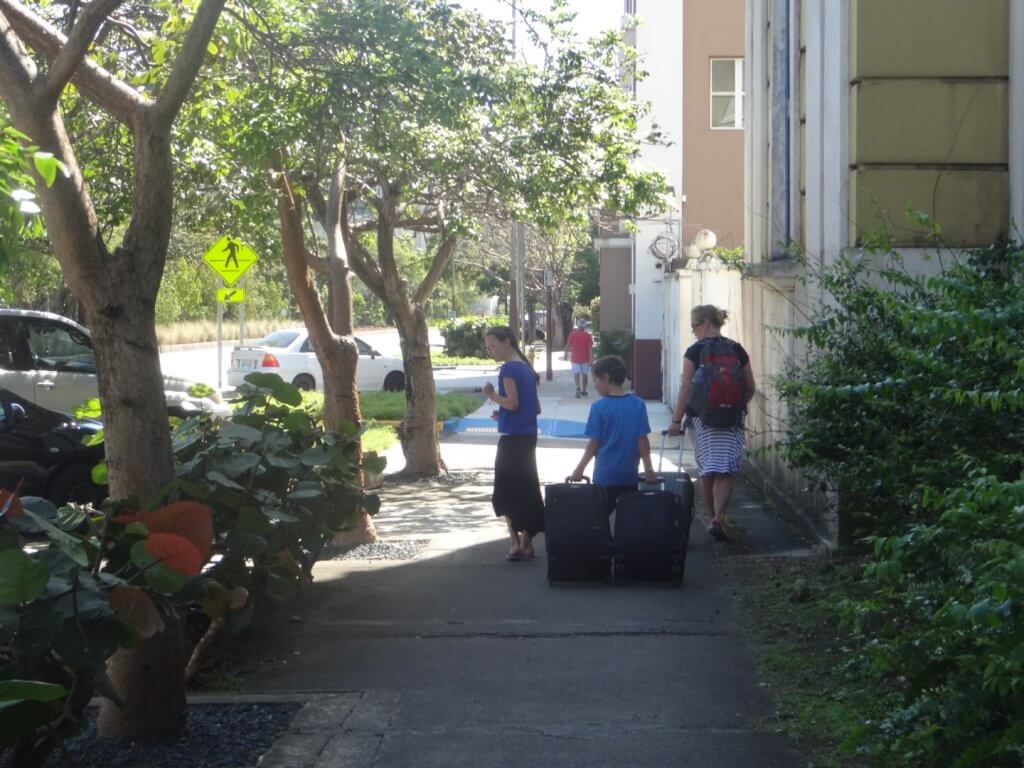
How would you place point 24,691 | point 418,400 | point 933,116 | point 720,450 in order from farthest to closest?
1. point 418,400
2. point 720,450
3. point 933,116
4. point 24,691

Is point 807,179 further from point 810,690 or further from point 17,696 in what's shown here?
point 17,696

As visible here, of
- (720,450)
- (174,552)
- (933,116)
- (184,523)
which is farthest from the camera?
(720,450)

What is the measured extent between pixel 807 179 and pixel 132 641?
23.7 ft

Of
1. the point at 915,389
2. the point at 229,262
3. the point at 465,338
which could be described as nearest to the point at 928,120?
the point at 915,389

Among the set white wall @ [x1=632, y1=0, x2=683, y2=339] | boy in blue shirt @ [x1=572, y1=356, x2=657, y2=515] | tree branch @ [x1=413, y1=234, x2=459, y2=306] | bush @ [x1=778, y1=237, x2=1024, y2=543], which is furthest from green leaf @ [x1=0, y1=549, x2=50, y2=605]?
white wall @ [x1=632, y1=0, x2=683, y2=339]

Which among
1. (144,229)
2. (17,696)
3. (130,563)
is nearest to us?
(17,696)

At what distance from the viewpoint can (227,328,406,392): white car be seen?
28.1 metres

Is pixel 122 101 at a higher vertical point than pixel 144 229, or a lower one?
higher

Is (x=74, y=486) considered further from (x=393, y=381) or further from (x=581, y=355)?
(x=393, y=381)

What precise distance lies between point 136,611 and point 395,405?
20491 mm

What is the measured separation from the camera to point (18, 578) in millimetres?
3863

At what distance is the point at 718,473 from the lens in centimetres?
969

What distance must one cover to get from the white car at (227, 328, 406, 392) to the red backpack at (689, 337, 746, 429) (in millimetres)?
17736

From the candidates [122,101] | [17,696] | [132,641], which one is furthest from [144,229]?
[17,696]
